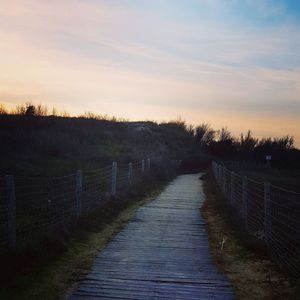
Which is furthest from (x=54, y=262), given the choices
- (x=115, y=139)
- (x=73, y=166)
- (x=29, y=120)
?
(x=115, y=139)

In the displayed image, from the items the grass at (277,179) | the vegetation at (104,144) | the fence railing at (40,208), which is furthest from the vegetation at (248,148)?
the fence railing at (40,208)

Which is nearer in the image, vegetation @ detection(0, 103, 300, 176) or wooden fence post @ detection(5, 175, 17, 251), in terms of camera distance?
wooden fence post @ detection(5, 175, 17, 251)

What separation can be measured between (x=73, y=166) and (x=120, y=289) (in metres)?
25.1

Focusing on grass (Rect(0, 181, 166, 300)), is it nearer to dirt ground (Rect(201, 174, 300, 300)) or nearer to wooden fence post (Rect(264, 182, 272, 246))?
dirt ground (Rect(201, 174, 300, 300))

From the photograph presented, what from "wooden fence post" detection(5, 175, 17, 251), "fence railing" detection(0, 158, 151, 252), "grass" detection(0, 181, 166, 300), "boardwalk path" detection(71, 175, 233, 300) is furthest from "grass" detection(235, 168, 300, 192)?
"wooden fence post" detection(5, 175, 17, 251)

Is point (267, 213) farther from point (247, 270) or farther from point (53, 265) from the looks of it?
point (53, 265)

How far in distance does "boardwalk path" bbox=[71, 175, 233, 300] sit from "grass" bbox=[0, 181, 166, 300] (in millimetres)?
257

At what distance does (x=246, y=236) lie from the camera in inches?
440

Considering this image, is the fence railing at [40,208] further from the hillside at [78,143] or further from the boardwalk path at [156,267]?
the hillside at [78,143]

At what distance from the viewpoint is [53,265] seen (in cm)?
839

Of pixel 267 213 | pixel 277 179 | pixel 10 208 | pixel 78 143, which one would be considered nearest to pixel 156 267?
pixel 10 208

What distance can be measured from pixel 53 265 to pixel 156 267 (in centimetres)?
184

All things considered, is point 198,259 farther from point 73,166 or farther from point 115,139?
point 115,139

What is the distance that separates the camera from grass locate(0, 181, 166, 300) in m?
6.89
